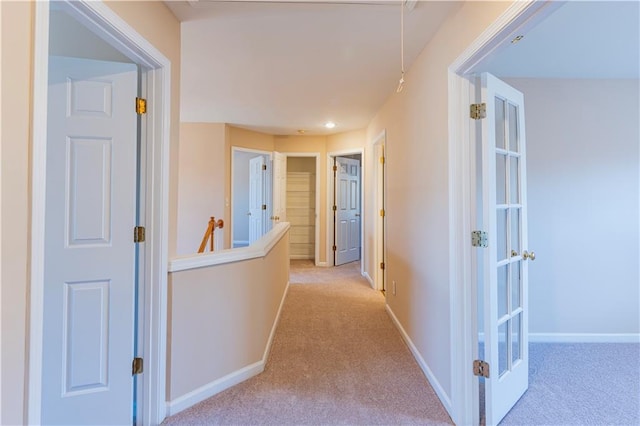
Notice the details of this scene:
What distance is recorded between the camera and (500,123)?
175 centimetres

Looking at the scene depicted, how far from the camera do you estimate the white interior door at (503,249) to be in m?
1.58

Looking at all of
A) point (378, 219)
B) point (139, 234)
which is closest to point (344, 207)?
point (378, 219)

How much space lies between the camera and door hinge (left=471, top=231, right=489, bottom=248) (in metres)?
1.57

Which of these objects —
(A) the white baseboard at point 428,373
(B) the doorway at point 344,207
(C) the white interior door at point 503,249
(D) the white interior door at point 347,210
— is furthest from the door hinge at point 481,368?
(D) the white interior door at point 347,210

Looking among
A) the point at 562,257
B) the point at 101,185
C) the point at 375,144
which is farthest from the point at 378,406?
the point at 375,144

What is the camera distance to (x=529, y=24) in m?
1.17

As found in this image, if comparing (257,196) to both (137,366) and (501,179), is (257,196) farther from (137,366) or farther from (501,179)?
(501,179)

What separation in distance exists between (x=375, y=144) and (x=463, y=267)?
2.75m

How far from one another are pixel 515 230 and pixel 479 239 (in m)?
0.44

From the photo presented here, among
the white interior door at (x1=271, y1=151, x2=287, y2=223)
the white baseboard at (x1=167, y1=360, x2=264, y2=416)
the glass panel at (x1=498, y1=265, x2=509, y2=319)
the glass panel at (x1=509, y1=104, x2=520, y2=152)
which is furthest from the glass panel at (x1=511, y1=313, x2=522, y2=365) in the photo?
the white interior door at (x1=271, y1=151, x2=287, y2=223)

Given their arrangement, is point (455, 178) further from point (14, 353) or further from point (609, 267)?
point (609, 267)

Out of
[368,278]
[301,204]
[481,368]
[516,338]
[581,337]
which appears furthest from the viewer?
[301,204]

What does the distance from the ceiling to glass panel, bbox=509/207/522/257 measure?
2.95ft

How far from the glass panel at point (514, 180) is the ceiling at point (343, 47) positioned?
2.10ft
